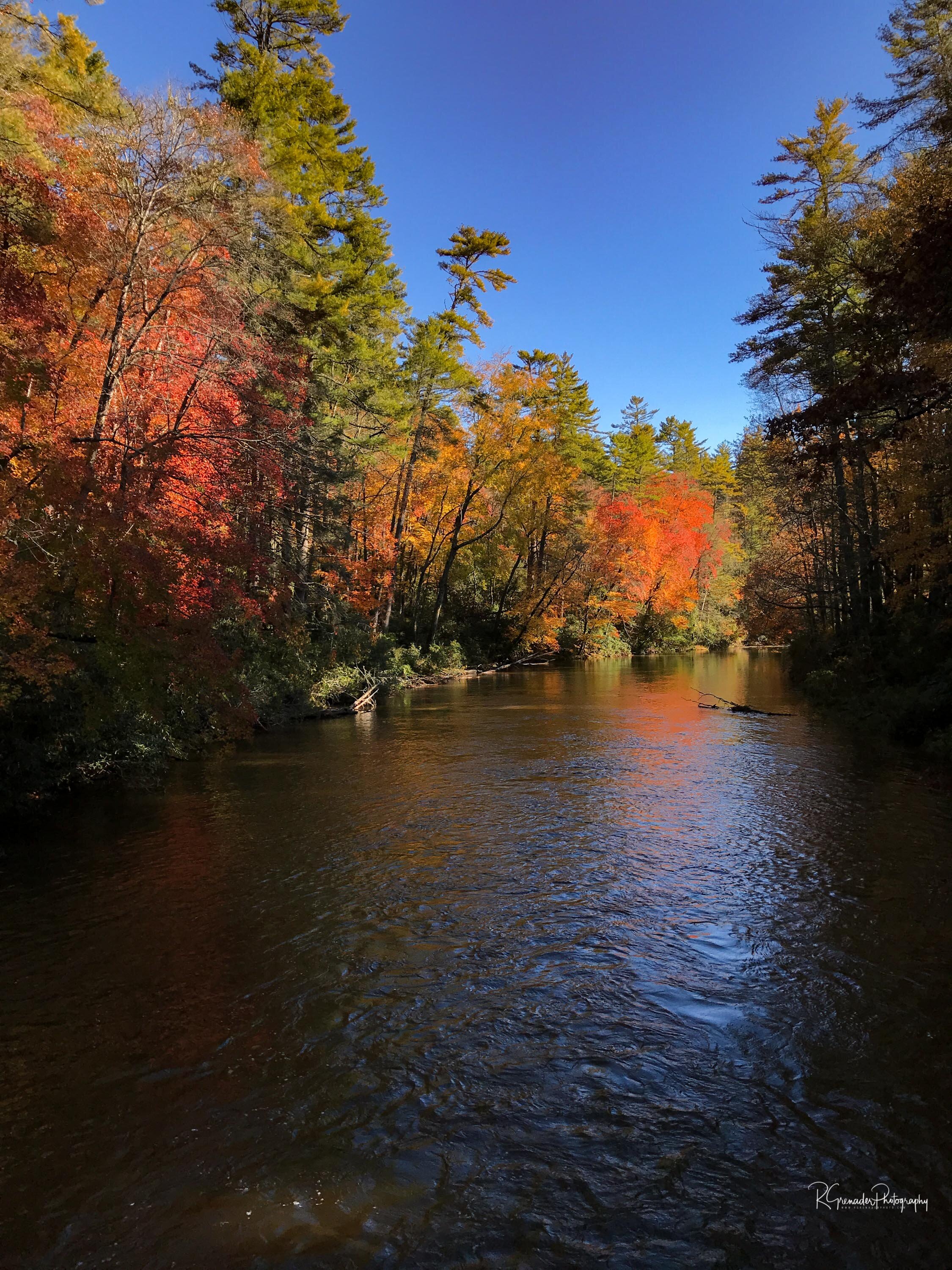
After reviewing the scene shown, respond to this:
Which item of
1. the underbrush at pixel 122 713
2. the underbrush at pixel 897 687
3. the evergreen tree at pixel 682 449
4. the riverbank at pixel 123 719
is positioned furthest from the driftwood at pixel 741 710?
the evergreen tree at pixel 682 449

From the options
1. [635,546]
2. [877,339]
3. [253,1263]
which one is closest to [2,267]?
[253,1263]

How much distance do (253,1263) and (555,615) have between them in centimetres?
3660

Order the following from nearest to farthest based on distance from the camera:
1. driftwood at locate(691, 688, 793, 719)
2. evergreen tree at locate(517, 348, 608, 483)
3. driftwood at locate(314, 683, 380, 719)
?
driftwood at locate(691, 688, 793, 719) < driftwood at locate(314, 683, 380, 719) < evergreen tree at locate(517, 348, 608, 483)

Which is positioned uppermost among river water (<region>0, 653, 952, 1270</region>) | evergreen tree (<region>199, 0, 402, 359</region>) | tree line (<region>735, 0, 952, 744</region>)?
evergreen tree (<region>199, 0, 402, 359</region>)

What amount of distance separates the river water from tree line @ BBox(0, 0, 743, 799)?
8.80 feet

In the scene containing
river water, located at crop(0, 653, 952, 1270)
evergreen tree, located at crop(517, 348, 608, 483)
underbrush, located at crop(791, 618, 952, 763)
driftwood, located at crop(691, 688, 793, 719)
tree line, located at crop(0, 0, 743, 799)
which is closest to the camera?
river water, located at crop(0, 653, 952, 1270)

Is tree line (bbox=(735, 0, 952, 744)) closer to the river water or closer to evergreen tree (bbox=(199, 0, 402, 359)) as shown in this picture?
the river water

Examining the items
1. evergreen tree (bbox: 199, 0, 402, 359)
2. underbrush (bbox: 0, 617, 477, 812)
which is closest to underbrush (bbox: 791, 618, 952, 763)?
underbrush (bbox: 0, 617, 477, 812)

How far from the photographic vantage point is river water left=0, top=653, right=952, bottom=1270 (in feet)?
9.72

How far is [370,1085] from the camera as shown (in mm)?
3908

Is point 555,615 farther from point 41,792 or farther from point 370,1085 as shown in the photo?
point 370,1085

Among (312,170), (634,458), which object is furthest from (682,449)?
(312,170)

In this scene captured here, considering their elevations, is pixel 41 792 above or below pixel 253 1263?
above

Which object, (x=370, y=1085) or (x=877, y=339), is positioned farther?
(x=877, y=339)
